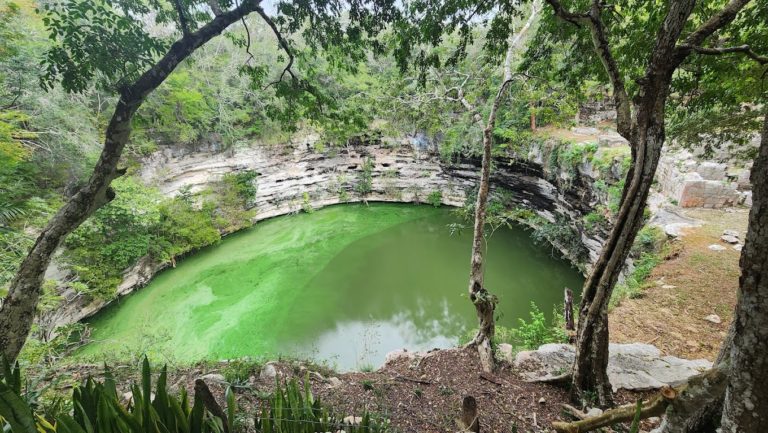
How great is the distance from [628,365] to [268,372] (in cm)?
315

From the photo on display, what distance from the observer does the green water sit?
5.67 meters

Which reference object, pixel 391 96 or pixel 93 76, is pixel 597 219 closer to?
pixel 391 96

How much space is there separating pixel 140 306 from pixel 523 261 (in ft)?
30.0

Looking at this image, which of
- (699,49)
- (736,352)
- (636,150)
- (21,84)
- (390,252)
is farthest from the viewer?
(390,252)

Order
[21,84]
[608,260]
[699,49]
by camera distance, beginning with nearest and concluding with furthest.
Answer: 1. [699,49]
2. [608,260]
3. [21,84]

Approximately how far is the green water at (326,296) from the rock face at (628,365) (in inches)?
88.6

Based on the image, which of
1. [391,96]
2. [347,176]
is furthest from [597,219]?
[347,176]

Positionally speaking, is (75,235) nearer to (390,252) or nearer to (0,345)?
(0,345)

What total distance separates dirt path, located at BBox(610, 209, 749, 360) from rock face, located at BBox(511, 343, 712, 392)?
422mm

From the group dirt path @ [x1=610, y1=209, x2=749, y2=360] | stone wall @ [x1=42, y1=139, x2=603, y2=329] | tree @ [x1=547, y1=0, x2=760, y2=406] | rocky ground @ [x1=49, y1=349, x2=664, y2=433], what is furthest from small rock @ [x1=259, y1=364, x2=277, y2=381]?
stone wall @ [x1=42, y1=139, x2=603, y2=329]

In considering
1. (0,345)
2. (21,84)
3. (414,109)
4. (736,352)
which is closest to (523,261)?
(414,109)

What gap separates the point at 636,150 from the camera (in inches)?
77.0

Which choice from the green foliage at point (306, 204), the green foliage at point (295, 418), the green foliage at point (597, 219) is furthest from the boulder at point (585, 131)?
the green foliage at point (295, 418)

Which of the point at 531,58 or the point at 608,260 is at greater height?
the point at 531,58
